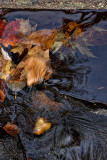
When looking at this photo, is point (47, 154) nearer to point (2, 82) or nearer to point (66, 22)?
point (2, 82)

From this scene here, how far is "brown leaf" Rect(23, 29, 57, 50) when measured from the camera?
4.79ft

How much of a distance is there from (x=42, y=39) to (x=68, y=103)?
0.72 m

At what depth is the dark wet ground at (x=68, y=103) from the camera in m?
1.43

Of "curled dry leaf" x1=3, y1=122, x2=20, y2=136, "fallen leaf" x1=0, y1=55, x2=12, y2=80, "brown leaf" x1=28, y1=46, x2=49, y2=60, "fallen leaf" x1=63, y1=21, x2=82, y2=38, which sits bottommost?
"curled dry leaf" x1=3, y1=122, x2=20, y2=136

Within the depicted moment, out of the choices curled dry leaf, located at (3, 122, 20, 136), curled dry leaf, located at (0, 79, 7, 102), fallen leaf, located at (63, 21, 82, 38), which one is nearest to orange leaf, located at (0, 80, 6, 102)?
curled dry leaf, located at (0, 79, 7, 102)

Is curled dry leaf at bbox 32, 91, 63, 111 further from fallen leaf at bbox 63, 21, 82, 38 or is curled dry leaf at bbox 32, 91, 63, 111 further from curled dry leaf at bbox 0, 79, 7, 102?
fallen leaf at bbox 63, 21, 82, 38

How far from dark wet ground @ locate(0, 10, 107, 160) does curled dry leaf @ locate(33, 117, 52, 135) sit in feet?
0.14

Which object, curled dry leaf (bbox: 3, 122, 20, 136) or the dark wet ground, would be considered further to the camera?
curled dry leaf (bbox: 3, 122, 20, 136)

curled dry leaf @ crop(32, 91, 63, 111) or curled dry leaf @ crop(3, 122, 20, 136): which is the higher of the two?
curled dry leaf @ crop(32, 91, 63, 111)

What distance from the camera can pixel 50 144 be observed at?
57.2 inches

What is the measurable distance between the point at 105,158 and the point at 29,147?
76cm

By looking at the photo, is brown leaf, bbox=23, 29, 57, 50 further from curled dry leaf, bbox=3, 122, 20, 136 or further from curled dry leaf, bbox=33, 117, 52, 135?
curled dry leaf, bbox=3, 122, 20, 136

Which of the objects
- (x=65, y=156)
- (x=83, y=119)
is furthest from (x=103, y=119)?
(x=65, y=156)

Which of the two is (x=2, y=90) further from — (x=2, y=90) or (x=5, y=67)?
(x=5, y=67)
